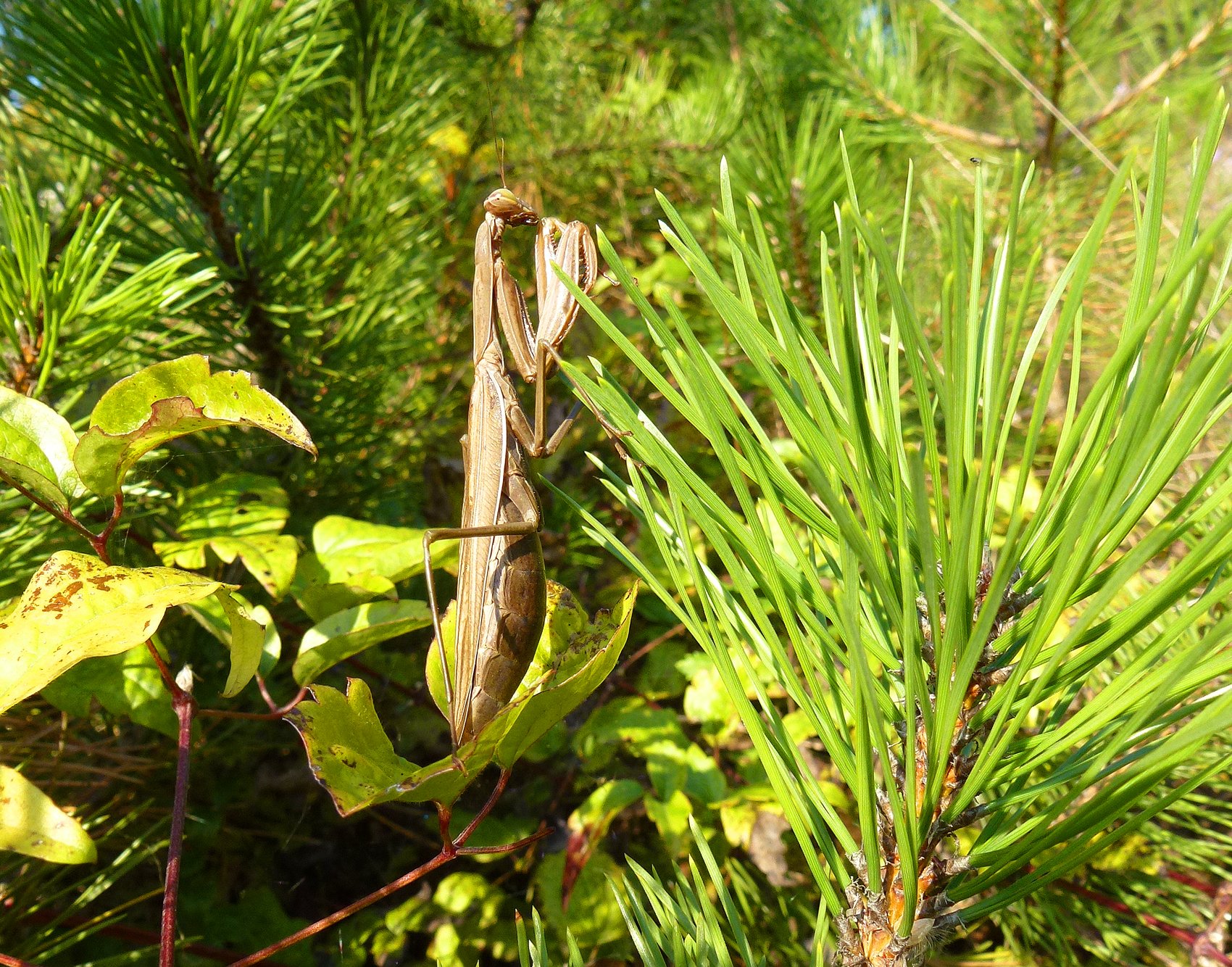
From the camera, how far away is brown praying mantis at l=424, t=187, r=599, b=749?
735 millimetres

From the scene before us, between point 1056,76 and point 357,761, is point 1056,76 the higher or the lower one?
the higher one

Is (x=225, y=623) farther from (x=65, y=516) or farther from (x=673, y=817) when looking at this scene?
(x=673, y=817)

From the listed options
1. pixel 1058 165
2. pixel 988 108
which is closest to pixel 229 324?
pixel 1058 165

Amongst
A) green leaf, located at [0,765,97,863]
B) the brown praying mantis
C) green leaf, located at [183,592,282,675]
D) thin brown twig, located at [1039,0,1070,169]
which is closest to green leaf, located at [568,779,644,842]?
the brown praying mantis

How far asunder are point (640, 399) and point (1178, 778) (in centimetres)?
107

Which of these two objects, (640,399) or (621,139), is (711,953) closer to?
(640,399)

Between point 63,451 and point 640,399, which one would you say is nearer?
point 63,451

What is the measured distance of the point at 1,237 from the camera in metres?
0.85

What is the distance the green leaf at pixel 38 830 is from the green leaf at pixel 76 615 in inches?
6.0

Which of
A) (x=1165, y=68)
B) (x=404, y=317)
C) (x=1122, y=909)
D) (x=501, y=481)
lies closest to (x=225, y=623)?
(x=501, y=481)

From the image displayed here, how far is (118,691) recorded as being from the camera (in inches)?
28.5

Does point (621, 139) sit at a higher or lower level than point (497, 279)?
higher

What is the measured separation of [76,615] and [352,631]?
0.22m

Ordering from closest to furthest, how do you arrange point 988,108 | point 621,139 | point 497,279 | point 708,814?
point 497,279 → point 708,814 → point 621,139 → point 988,108
